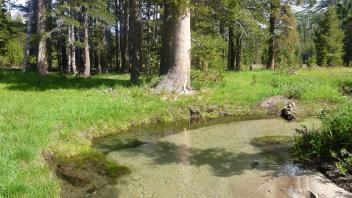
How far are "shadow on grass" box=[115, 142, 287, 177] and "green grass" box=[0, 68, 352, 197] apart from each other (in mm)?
1777

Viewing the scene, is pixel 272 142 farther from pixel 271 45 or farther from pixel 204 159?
pixel 271 45

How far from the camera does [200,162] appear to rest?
9.60 m

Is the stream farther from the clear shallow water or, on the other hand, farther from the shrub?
the shrub

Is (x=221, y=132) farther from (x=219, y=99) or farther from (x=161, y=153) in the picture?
(x=219, y=99)

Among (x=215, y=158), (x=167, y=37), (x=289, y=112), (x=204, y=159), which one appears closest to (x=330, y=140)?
(x=215, y=158)

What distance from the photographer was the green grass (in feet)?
26.2

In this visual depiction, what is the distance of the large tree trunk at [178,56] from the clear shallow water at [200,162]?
4.52 m

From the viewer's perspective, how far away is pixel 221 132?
41.9ft

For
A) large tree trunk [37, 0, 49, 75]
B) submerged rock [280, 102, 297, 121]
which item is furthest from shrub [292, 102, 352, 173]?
large tree trunk [37, 0, 49, 75]

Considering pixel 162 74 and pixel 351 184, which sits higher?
pixel 162 74

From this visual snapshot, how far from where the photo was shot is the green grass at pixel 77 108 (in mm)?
7984

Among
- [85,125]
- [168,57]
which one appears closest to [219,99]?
[168,57]

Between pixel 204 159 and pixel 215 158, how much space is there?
10.4 inches

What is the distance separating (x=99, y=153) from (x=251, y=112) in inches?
297
